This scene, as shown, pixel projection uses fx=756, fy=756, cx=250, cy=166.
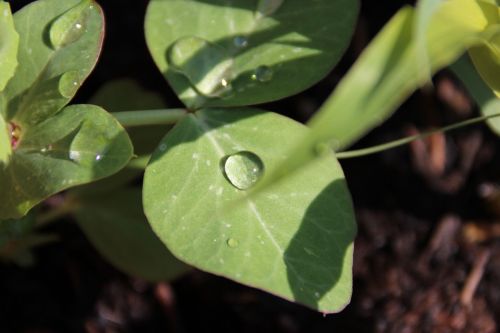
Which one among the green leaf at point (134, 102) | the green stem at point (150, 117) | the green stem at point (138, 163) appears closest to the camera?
the green stem at point (150, 117)

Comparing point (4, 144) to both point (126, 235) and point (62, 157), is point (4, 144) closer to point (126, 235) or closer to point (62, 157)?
point (62, 157)

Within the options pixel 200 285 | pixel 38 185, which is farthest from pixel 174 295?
pixel 38 185

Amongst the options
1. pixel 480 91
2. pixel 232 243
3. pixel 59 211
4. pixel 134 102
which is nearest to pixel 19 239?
pixel 59 211

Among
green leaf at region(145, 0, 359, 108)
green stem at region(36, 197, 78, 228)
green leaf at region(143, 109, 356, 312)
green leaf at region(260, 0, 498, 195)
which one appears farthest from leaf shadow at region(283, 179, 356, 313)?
green stem at region(36, 197, 78, 228)

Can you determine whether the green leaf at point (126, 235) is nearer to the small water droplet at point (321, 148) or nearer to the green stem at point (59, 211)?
the green stem at point (59, 211)

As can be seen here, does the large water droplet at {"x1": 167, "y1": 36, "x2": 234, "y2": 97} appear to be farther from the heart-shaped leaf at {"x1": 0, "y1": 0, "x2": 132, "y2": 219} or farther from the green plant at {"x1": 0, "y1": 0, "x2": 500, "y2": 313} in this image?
the heart-shaped leaf at {"x1": 0, "y1": 0, "x2": 132, "y2": 219}

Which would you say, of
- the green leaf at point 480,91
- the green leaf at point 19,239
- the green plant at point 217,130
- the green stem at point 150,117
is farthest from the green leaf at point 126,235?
the green leaf at point 480,91
